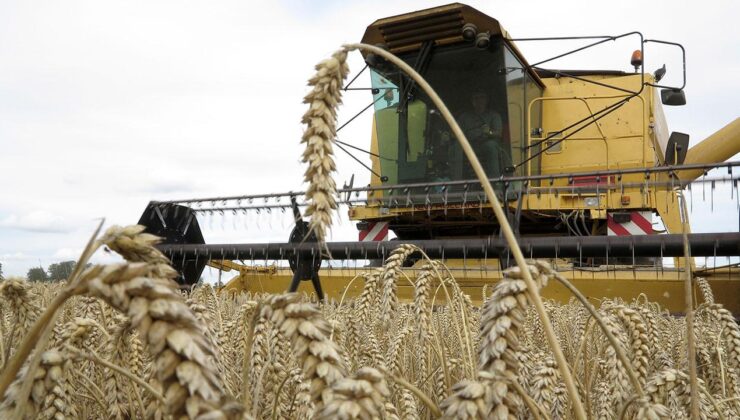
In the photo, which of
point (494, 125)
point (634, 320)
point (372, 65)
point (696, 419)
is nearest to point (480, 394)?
point (696, 419)

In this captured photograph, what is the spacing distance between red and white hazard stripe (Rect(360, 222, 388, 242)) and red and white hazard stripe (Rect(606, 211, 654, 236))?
2411 millimetres

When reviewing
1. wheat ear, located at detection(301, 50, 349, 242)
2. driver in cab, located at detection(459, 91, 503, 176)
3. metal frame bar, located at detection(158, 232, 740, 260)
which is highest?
driver in cab, located at detection(459, 91, 503, 176)

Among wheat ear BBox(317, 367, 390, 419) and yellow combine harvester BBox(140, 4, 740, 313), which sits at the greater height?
yellow combine harvester BBox(140, 4, 740, 313)

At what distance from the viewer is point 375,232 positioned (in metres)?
7.16

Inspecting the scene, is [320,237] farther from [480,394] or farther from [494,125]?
[494,125]

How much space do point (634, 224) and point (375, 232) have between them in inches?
109

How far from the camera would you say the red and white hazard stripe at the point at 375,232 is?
23.3 feet

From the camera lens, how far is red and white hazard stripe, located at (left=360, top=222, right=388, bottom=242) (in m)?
7.10

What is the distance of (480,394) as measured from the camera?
2.08 feet

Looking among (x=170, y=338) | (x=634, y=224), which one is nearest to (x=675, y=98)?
(x=634, y=224)

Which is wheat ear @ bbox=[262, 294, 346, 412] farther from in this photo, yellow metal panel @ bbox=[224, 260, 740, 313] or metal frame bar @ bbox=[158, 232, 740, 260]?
yellow metal panel @ bbox=[224, 260, 740, 313]

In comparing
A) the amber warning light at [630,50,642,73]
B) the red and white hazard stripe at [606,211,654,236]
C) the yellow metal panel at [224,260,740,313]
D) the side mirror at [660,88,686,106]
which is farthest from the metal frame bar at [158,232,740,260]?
the amber warning light at [630,50,642,73]

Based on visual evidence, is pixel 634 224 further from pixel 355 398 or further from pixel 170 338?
pixel 170 338

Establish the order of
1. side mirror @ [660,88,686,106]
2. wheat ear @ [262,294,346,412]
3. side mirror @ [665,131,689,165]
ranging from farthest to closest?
side mirror @ [665,131,689,165] < side mirror @ [660,88,686,106] < wheat ear @ [262,294,346,412]
